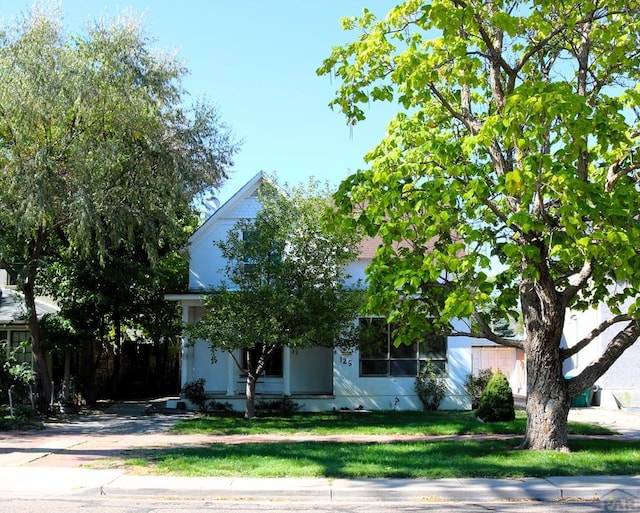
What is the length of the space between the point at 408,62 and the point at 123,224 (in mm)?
9177

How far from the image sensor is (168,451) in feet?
42.4

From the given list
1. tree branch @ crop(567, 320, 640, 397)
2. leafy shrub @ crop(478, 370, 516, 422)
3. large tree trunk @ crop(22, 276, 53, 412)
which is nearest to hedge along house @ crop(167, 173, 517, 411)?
leafy shrub @ crop(478, 370, 516, 422)

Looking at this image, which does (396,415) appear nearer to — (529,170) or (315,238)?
(315,238)

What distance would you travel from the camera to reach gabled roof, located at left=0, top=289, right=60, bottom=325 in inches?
881

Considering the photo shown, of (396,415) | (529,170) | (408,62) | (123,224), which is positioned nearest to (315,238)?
(123,224)

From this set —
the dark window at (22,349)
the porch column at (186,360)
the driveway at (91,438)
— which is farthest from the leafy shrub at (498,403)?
the dark window at (22,349)

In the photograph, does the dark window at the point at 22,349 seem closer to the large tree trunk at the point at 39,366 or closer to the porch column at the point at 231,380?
the large tree trunk at the point at 39,366

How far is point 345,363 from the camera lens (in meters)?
21.8

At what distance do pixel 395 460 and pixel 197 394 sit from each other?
11.6 meters

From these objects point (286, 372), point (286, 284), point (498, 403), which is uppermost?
point (286, 284)

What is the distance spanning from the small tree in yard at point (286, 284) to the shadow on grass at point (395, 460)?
4.30m

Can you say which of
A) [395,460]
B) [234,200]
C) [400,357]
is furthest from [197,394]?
[395,460]

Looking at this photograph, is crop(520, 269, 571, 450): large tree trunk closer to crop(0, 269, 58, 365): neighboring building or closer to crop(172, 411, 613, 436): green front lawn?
crop(172, 411, 613, 436): green front lawn

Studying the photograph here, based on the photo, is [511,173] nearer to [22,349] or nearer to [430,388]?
[430,388]
